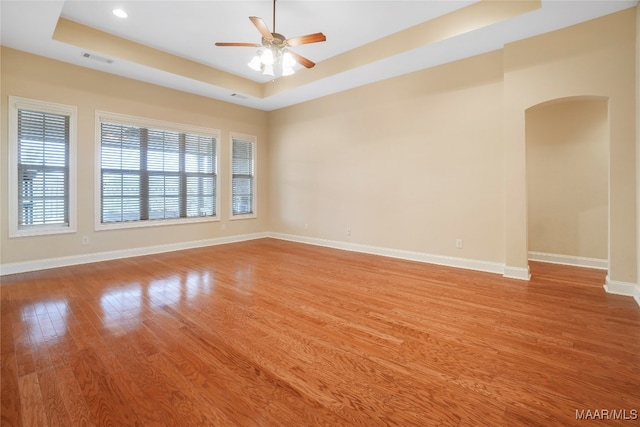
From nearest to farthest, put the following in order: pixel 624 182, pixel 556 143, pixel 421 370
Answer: pixel 421 370
pixel 624 182
pixel 556 143

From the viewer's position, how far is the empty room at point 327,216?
5.74ft

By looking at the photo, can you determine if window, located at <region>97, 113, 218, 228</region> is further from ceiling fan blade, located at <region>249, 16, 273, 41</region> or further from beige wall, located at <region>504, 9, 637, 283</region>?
beige wall, located at <region>504, 9, 637, 283</region>

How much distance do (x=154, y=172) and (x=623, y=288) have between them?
7091mm

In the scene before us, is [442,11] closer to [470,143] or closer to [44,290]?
[470,143]

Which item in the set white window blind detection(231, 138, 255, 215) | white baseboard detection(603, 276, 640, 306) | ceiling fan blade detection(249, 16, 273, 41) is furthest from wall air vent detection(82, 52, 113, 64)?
white baseboard detection(603, 276, 640, 306)

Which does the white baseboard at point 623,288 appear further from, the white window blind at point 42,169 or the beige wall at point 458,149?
the white window blind at point 42,169

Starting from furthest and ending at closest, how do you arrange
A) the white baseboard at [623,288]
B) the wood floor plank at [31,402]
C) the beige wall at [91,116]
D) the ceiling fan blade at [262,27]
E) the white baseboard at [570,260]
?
1. the white baseboard at [570,260]
2. the beige wall at [91,116]
3. the white baseboard at [623,288]
4. the ceiling fan blade at [262,27]
5. the wood floor plank at [31,402]

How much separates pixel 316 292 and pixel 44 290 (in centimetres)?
318

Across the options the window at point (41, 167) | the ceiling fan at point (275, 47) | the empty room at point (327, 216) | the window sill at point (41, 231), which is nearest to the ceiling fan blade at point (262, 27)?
the ceiling fan at point (275, 47)

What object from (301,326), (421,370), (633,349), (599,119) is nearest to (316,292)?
(301,326)

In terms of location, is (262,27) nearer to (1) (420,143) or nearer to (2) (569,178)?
(1) (420,143)

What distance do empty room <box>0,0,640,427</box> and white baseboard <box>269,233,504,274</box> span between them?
37mm

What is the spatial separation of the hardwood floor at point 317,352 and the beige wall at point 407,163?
3.80 feet

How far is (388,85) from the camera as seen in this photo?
5.21 meters
